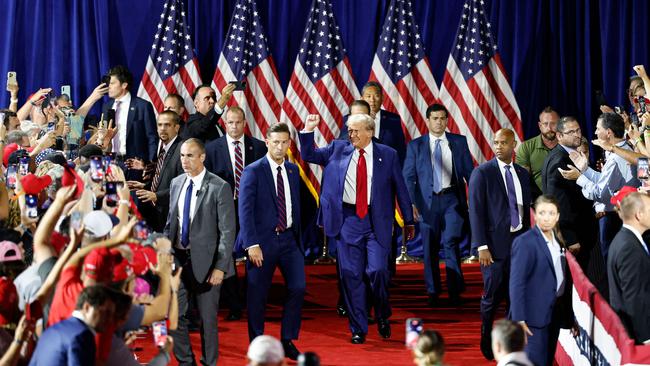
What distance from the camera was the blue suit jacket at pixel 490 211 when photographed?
9.73 meters

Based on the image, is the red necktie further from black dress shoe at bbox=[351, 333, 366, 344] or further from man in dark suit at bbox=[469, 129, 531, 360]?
black dress shoe at bbox=[351, 333, 366, 344]

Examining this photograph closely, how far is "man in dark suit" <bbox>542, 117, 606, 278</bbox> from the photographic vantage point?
34.6ft

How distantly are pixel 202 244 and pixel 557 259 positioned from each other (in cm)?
262

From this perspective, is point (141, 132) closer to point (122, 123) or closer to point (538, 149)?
point (122, 123)

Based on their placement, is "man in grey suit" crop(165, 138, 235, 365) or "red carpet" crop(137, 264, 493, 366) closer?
"man in grey suit" crop(165, 138, 235, 365)

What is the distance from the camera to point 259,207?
9516 mm

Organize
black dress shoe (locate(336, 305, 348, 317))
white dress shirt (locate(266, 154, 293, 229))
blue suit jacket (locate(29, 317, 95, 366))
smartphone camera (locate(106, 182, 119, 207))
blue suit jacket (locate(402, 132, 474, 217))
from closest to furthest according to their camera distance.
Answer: blue suit jacket (locate(29, 317, 95, 366)) < smartphone camera (locate(106, 182, 119, 207)) < white dress shirt (locate(266, 154, 293, 229)) < black dress shoe (locate(336, 305, 348, 317)) < blue suit jacket (locate(402, 132, 474, 217))

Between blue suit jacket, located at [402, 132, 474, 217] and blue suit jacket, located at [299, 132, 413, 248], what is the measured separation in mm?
1750

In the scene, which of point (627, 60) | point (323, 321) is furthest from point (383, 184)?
point (627, 60)

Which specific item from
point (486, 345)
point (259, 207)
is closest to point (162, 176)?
point (259, 207)

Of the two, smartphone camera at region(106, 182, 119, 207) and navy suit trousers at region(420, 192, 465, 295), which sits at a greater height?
smartphone camera at region(106, 182, 119, 207)

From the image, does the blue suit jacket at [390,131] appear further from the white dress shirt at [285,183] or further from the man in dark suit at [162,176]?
the white dress shirt at [285,183]

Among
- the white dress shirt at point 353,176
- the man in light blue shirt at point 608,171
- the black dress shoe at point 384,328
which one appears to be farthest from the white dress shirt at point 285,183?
the man in light blue shirt at point 608,171

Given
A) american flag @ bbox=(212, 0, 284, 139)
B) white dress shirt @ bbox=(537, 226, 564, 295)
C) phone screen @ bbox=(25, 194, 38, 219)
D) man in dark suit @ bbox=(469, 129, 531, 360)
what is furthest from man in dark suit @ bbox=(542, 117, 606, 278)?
phone screen @ bbox=(25, 194, 38, 219)
